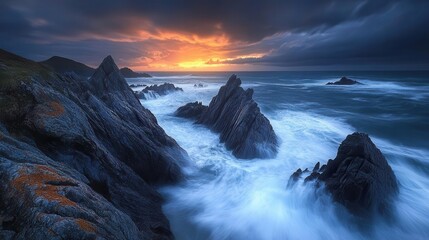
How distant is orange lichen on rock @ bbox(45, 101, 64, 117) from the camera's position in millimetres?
9393

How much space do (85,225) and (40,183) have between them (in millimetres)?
1697

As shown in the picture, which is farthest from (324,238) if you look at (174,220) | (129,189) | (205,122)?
(205,122)

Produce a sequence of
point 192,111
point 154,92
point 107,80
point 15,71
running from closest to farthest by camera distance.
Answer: point 15,71 < point 107,80 < point 192,111 < point 154,92

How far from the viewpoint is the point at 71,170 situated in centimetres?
838

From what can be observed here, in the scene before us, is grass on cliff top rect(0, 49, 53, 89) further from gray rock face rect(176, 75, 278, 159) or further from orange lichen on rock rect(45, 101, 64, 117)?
gray rock face rect(176, 75, 278, 159)

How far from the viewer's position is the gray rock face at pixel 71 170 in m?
5.64

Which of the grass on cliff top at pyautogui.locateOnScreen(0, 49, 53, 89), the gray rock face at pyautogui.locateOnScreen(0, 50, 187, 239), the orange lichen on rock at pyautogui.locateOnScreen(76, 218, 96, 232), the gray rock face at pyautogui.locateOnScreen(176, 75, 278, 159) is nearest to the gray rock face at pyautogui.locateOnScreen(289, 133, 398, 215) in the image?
the gray rock face at pyautogui.locateOnScreen(176, 75, 278, 159)

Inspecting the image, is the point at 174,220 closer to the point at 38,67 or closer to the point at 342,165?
the point at 342,165

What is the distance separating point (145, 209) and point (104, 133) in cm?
471

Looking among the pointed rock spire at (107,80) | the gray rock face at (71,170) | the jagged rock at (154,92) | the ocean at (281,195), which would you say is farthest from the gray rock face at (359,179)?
the jagged rock at (154,92)

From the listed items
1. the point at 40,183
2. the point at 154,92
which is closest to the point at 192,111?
the point at 154,92

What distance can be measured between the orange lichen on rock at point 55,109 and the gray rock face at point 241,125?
13.9 meters

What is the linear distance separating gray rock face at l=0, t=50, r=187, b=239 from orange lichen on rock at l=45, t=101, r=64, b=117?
1.3 inches

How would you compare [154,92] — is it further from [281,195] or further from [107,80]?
[281,195]
